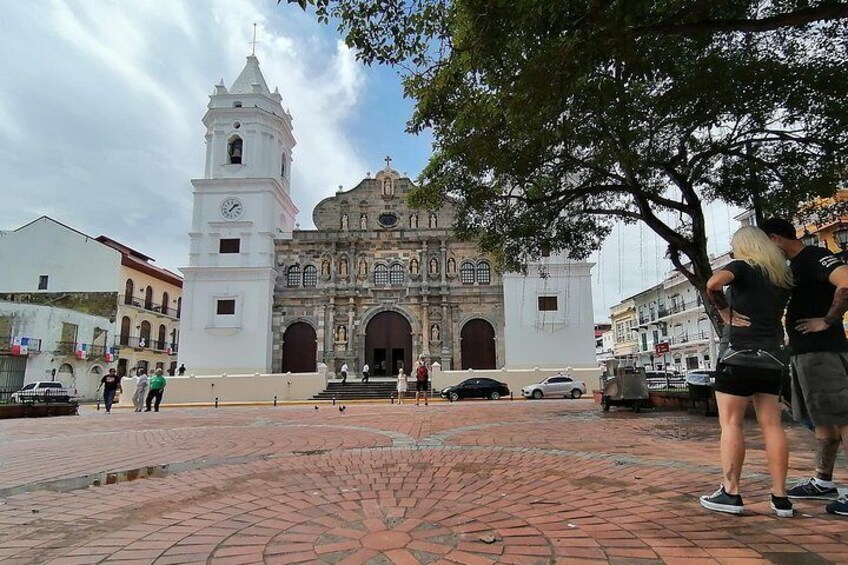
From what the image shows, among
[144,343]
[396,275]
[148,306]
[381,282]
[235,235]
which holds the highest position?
[235,235]

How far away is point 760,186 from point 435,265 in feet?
73.0

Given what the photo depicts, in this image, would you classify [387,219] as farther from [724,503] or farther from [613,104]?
[724,503]

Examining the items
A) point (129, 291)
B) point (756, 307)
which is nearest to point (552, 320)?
point (756, 307)

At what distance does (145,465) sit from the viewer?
5.67m

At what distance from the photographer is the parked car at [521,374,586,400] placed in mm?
24703

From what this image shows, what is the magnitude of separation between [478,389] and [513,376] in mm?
3410

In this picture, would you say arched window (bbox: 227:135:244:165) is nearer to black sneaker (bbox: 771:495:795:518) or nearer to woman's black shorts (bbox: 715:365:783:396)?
woman's black shorts (bbox: 715:365:783:396)

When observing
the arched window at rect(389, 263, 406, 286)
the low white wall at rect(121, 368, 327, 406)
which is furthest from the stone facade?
the low white wall at rect(121, 368, 327, 406)

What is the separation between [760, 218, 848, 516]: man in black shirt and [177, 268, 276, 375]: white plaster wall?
29.1 m

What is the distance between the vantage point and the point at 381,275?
32.7 meters

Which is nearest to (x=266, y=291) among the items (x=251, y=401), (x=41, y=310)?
(x=251, y=401)

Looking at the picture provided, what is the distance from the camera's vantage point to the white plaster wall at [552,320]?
1171 inches

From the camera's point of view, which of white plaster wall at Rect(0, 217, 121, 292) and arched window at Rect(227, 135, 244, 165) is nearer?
arched window at Rect(227, 135, 244, 165)

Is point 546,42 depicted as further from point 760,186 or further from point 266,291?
point 266,291
